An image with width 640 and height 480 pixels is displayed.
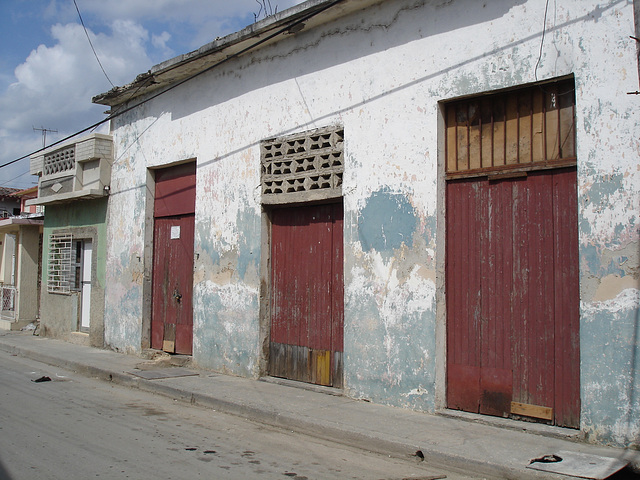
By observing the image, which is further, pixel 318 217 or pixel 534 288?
pixel 318 217

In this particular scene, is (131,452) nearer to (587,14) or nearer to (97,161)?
(587,14)

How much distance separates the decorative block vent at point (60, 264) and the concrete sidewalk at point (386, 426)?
536 cm

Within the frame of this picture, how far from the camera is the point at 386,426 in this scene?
20.5 feet

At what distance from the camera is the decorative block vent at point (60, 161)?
13.8m

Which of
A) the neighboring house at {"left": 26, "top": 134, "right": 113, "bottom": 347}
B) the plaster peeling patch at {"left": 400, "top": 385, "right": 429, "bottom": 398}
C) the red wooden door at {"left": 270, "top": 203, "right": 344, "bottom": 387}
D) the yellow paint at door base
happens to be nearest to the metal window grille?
the neighboring house at {"left": 26, "top": 134, "right": 113, "bottom": 347}

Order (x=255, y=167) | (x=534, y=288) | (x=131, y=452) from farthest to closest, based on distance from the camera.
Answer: (x=255, y=167), (x=534, y=288), (x=131, y=452)

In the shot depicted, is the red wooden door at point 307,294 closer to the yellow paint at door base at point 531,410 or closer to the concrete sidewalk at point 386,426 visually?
the concrete sidewalk at point 386,426

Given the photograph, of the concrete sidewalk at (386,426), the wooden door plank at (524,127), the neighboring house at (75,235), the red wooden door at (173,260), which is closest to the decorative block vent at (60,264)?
the neighboring house at (75,235)

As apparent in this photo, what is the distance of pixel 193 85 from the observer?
10.8m

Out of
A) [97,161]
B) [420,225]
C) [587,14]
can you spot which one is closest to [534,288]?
[420,225]

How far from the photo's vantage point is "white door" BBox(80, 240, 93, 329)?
1371 cm

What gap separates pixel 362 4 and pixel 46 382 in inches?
300

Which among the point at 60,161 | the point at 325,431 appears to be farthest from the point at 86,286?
the point at 325,431

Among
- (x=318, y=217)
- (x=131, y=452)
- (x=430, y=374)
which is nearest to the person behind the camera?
(x=131, y=452)
